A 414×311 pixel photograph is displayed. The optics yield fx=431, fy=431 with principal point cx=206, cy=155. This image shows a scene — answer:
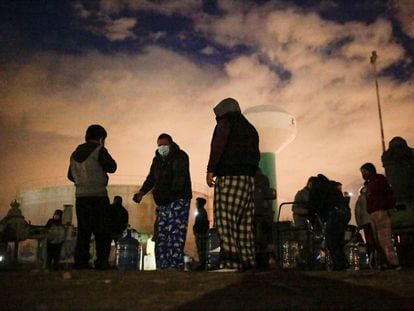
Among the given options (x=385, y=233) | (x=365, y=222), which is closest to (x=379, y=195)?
(x=385, y=233)

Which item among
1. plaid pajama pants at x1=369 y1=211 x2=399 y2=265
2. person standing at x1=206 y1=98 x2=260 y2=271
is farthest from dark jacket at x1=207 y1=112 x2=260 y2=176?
plaid pajama pants at x1=369 y1=211 x2=399 y2=265

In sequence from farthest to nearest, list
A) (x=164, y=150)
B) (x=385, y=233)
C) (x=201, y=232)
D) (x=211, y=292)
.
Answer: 1. (x=201, y=232)
2. (x=164, y=150)
3. (x=385, y=233)
4. (x=211, y=292)

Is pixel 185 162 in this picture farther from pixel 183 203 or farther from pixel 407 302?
pixel 407 302

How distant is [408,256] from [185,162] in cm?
464

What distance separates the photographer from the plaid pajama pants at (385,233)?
652 cm

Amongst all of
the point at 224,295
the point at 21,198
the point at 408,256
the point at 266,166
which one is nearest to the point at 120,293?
the point at 224,295

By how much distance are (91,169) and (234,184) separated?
212 cm

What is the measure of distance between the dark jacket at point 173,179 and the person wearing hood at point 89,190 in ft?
2.88

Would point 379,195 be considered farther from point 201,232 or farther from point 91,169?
point 201,232

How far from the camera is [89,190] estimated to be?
19.1 ft

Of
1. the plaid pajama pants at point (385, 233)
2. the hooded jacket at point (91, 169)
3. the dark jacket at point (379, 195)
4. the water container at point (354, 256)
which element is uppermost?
the hooded jacket at point (91, 169)

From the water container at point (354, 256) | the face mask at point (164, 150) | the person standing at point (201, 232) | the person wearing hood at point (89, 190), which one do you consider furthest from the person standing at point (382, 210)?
the person standing at point (201, 232)

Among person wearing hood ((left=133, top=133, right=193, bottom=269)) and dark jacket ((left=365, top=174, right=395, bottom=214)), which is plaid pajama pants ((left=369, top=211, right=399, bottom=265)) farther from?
person wearing hood ((left=133, top=133, right=193, bottom=269))

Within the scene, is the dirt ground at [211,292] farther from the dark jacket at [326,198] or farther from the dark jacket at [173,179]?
the dark jacket at [326,198]
